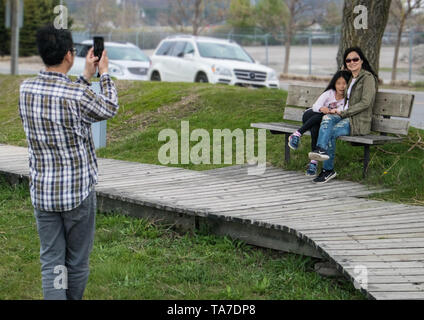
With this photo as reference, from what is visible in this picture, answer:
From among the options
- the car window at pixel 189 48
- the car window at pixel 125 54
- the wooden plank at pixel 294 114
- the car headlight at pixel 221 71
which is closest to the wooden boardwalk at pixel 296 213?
the wooden plank at pixel 294 114

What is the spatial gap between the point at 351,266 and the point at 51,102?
2.25 metres

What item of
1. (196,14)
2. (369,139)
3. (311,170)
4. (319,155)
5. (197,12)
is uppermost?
(197,12)

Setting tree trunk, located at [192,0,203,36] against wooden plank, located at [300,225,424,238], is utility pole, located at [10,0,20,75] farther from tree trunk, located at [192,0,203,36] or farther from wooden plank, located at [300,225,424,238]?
wooden plank, located at [300,225,424,238]

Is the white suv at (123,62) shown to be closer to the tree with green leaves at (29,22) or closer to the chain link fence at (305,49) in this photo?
the chain link fence at (305,49)

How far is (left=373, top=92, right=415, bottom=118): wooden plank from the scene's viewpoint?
25.6 feet

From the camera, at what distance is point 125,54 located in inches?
846

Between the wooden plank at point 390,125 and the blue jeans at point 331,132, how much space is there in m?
0.50

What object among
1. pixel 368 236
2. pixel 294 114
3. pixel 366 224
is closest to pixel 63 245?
pixel 368 236

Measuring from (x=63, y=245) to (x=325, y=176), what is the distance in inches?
161

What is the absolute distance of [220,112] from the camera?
10.8 metres

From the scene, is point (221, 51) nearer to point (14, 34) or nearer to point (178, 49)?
point (178, 49)

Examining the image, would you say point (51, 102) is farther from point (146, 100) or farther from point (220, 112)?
point (146, 100)

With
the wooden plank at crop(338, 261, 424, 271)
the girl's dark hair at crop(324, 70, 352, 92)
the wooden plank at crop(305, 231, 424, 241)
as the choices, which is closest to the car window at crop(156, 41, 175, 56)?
the girl's dark hair at crop(324, 70, 352, 92)
